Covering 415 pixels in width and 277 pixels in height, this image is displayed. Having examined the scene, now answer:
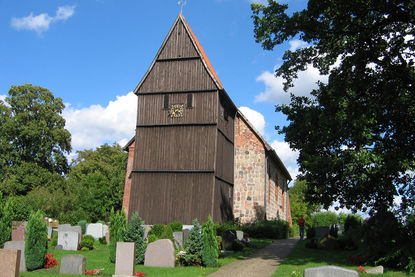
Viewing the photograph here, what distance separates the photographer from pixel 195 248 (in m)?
13.5

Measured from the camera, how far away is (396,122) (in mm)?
12875

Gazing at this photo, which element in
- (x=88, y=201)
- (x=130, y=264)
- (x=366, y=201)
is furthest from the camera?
(x=88, y=201)

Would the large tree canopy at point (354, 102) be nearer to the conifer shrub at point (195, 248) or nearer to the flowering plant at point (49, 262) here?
the conifer shrub at point (195, 248)

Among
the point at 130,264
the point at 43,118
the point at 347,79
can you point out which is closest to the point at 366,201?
the point at 347,79

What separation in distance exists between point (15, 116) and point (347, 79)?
39850 millimetres

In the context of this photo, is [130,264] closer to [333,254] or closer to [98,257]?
[98,257]

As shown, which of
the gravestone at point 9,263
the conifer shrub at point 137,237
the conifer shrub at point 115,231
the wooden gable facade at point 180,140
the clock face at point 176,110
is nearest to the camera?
the gravestone at point 9,263

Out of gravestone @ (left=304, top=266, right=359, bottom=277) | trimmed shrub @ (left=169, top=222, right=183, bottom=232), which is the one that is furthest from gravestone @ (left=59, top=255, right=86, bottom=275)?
trimmed shrub @ (left=169, top=222, right=183, bottom=232)

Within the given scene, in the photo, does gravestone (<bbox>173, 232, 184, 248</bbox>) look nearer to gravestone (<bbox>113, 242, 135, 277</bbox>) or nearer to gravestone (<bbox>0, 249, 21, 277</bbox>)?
gravestone (<bbox>113, 242, 135, 277</bbox>)

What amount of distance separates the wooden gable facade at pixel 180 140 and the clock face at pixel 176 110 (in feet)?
0.21

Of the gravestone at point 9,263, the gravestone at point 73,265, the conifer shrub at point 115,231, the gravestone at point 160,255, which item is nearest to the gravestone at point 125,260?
the gravestone at point 73,265

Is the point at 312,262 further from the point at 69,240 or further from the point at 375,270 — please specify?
the point at 69,240

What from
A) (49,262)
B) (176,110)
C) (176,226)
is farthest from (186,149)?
(49,262)

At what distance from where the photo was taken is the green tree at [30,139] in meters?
42.9
